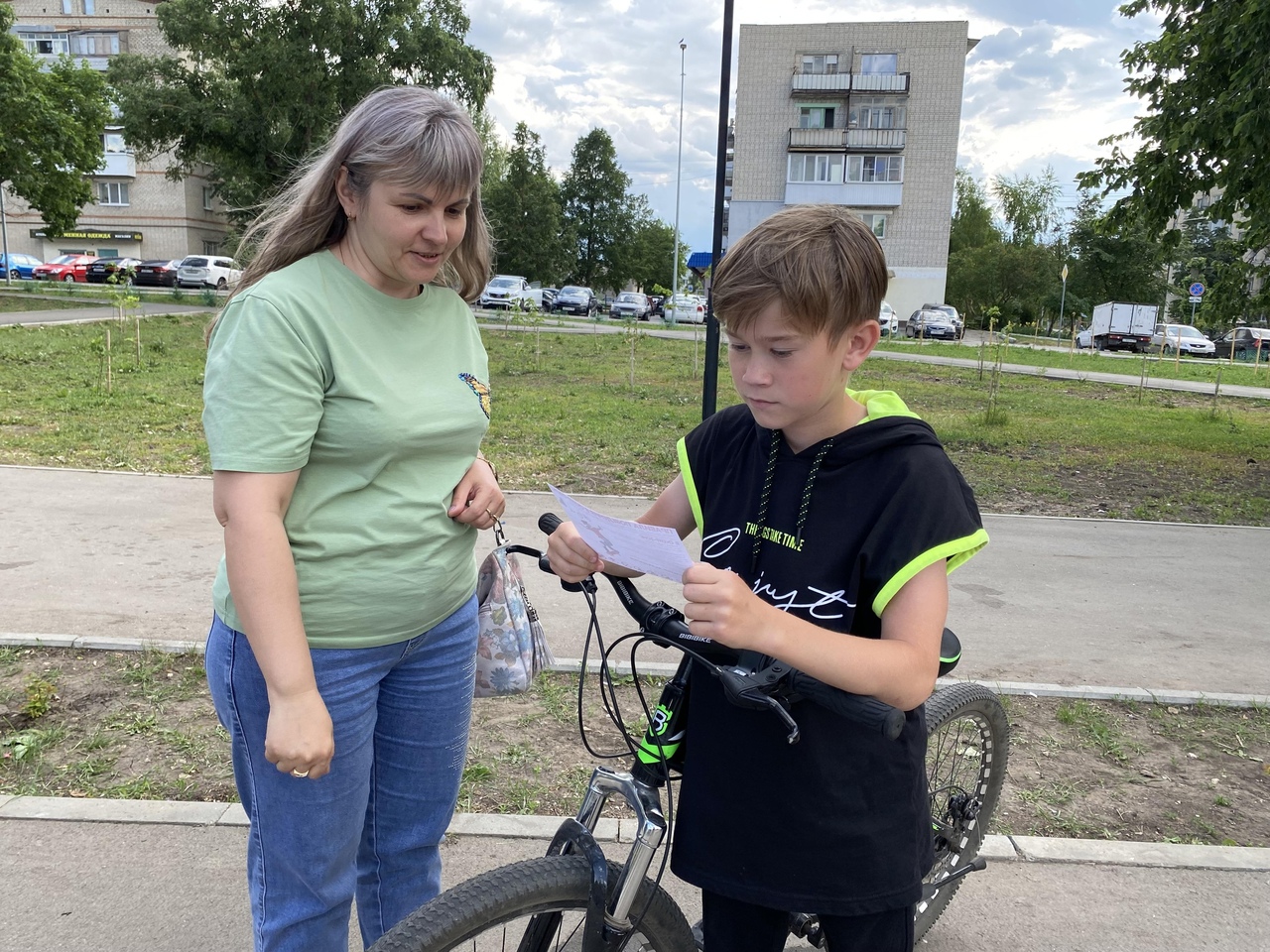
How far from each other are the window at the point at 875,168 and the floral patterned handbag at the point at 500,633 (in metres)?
58.5

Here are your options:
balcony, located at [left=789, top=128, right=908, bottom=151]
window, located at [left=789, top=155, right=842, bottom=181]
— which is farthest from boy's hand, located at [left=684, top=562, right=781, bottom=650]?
window, located at [left=789, top=155, right=842, bottom=181]

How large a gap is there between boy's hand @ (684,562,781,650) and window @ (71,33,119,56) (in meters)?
68.5

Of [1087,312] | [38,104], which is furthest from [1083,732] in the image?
[1087,312]

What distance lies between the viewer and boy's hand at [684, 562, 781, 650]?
132cm

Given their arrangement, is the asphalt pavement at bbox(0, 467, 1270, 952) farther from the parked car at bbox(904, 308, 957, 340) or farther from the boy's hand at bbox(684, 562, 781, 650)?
the parked car at bbox(904, 308, 957, 340)

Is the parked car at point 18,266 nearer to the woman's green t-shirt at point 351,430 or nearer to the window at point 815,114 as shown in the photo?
the window at point 815,114

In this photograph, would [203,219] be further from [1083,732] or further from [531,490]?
[1083,732]

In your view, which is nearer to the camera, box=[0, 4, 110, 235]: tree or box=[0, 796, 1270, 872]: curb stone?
box=[0, 796, 1270, 872]: curb stone

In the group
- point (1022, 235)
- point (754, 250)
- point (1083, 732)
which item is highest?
point (1022, 235)

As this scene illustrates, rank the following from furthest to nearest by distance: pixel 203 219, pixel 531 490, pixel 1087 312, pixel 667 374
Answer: pixel 203 219 → pixel 1087 312 → pixel 667 374 → pixel 531 490

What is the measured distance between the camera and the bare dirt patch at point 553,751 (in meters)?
3.35

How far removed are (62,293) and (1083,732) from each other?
34597 mm

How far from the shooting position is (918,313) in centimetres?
4041

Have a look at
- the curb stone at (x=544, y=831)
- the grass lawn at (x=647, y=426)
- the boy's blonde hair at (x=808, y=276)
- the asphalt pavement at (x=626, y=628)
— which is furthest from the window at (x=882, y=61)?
the boy's blonde hair at (x=808, y=276)
